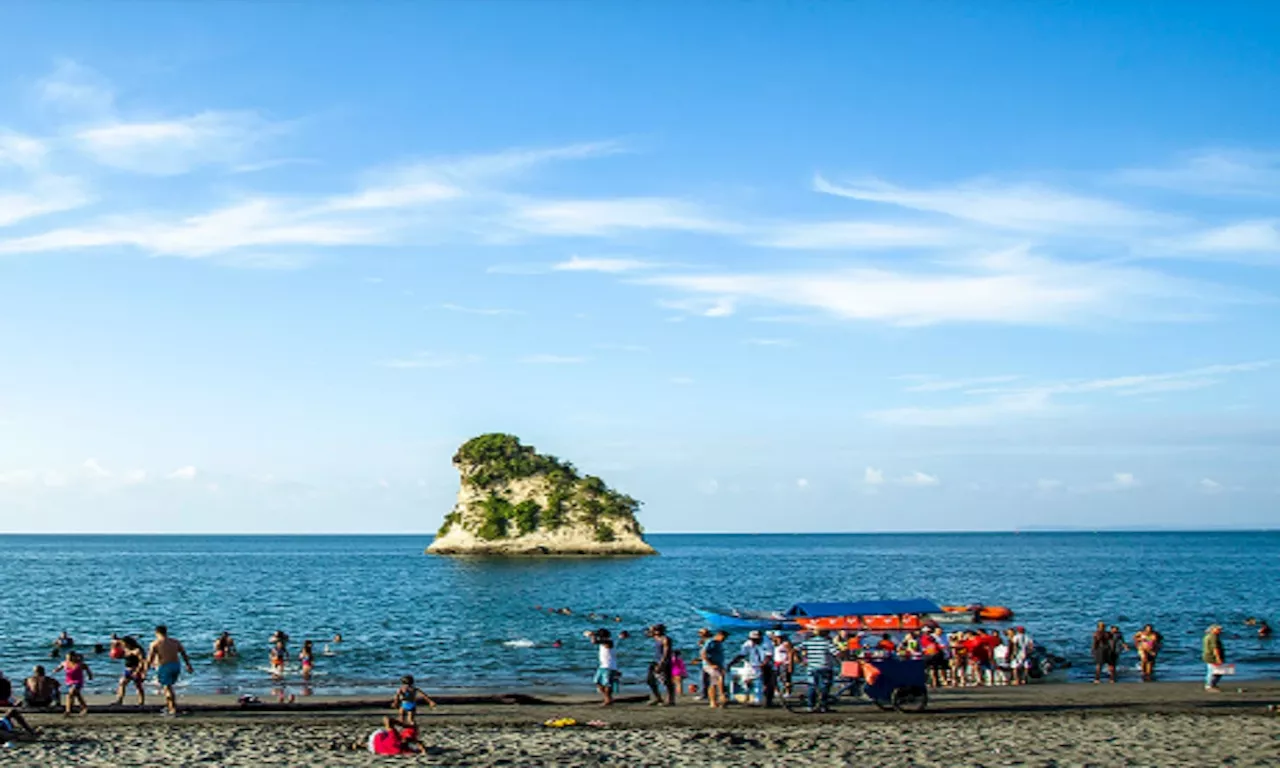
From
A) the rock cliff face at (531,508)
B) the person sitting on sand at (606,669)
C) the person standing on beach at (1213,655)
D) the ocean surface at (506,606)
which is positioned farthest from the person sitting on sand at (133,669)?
the rock cliff face at (531,508)

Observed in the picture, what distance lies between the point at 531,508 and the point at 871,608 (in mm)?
116688

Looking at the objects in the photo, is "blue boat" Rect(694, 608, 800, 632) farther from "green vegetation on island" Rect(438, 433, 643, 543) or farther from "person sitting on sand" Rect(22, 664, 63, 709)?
"green vegetation on island" Rect(438, 433, 643, 543)

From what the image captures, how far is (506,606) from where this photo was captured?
72250mm

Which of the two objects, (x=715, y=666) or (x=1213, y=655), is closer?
(x=715, y=666)

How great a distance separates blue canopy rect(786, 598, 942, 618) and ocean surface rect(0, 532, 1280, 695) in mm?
5910

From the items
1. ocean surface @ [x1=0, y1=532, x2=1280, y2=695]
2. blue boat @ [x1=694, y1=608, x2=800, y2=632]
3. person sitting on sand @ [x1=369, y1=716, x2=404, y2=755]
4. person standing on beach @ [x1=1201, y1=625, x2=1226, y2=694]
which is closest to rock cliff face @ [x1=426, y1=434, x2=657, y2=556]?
ocean surface @ [x1=0, y1=532, x2=1280, y2=695]

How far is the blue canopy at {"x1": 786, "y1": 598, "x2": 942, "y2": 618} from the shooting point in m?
39.4

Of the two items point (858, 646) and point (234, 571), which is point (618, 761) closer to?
point (858, 646)

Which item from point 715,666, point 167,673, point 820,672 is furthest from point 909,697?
point 167,673

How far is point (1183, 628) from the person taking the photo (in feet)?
183

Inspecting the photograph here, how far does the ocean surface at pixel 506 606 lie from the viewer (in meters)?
39.2

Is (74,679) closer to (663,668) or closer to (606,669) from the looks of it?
(606,669)

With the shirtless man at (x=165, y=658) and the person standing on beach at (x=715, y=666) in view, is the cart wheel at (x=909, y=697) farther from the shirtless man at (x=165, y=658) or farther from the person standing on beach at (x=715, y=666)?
the shirtless man at (x=165, y=658)

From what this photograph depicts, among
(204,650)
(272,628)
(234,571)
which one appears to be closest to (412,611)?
(272,628)
